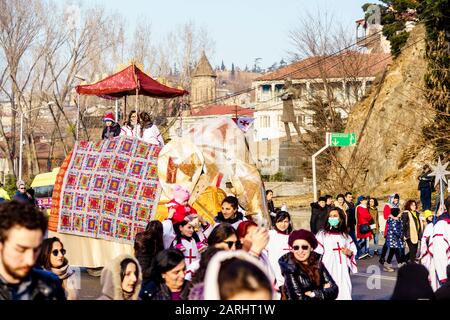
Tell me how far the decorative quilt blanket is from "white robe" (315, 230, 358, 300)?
398cm

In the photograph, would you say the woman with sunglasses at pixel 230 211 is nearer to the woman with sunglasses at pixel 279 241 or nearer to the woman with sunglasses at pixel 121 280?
the woman with sunglasses at pixel 279 241

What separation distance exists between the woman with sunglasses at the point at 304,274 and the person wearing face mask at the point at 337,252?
244 centimetres

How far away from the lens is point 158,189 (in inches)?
590

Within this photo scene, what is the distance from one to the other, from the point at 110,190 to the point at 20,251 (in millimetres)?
10778

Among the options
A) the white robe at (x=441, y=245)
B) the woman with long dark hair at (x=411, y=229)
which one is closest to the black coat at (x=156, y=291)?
the white robe at (x=441, y=245)

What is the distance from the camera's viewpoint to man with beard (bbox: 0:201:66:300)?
184 inches

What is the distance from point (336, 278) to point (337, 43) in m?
47.2

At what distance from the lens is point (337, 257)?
37.7 ft

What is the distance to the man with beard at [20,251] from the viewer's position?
467cm

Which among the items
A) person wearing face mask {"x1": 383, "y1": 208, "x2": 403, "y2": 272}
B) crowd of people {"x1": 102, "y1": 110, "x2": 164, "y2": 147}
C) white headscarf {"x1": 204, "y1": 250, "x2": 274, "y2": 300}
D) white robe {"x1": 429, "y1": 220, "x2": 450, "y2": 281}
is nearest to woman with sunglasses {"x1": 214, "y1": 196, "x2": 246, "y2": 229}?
white robe {"x1": 429, "y1": 220, "x2": 450, "y2": 281}

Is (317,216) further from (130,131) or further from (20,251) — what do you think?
(20,251)

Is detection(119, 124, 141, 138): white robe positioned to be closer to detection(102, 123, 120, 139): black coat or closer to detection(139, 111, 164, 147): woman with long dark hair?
detection(139, 111, 164, 147): woman with long dark hair

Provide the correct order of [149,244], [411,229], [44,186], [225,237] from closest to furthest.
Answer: [225,237]
[149,244]
[411,229]
[44,186]

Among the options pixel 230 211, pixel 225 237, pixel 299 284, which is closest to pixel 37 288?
pixel 225 237
